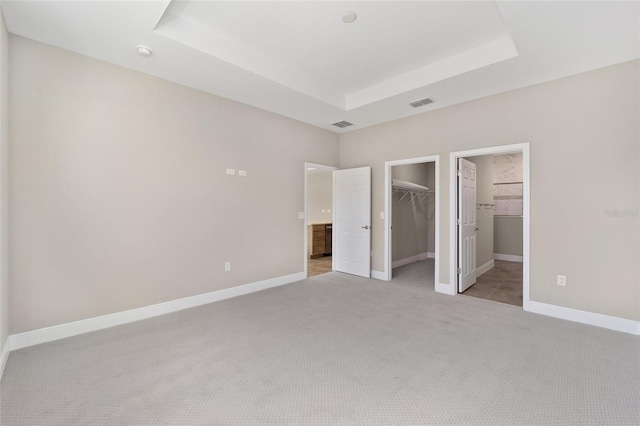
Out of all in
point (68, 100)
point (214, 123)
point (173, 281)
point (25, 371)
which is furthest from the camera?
point (214, 123)

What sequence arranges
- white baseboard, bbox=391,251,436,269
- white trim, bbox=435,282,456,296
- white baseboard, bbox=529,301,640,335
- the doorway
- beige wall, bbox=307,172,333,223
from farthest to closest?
beige wall, bbox=307,172,333,223, white baseboard, bbox=391,251,436,269, the doorway, white trim, bbox=435,282,456,296, white baseboard, bbox=529,301,640,335

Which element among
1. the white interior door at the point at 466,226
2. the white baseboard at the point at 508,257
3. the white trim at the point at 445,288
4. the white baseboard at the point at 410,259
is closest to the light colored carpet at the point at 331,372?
the white trim at the point at 445,288

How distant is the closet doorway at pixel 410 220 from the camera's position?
205 inches

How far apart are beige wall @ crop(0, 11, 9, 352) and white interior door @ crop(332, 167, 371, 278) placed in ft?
15.0

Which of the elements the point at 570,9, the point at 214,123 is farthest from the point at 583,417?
the point at 214,123

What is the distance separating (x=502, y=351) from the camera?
8.54 ft

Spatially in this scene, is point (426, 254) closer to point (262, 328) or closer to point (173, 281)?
point (262, 328)

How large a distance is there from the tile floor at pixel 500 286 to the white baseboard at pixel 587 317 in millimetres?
333

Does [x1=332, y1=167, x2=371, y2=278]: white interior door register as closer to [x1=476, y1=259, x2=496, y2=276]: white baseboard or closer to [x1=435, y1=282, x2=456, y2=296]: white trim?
[x1=435, y1=282, x2=456, y2=296]: white trim

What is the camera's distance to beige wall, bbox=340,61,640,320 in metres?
3.04

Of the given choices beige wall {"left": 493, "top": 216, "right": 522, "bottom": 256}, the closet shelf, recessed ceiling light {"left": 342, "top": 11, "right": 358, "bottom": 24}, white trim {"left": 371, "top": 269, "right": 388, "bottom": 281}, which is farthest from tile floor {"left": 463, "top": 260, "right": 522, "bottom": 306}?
recessed ceiling light {"left": 342, "top": 11, "right": 358, "bottom": 24}

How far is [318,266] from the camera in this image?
6.41 m

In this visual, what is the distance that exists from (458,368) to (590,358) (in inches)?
49.6

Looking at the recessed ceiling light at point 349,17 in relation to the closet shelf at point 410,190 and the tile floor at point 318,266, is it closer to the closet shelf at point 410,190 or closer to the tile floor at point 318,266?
the closet shelf at point 410,190
